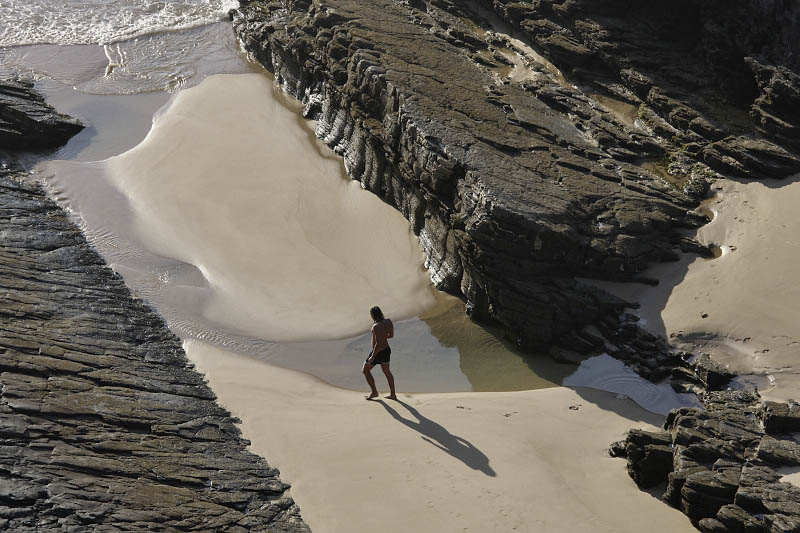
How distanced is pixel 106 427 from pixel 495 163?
800 cm

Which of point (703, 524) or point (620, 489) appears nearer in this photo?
point (703, 524)

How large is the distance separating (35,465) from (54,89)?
619 inches

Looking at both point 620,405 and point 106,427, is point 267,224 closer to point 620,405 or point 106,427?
point 106,427

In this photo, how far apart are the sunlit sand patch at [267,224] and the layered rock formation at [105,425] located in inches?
74.7

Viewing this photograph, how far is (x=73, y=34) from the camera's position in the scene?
2512 centimetres

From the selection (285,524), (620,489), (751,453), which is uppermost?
(751,453)

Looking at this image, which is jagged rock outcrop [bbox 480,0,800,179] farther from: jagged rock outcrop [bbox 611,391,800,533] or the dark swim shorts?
the dark swim shorts

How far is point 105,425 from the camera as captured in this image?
10.2 meters

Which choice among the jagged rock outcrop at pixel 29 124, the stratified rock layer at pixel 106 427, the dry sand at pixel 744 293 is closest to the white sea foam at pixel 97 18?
the jagged rock outcrop at pixel 29 124

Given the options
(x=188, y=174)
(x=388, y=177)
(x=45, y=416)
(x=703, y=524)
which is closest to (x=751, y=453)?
(x=703, y=524)

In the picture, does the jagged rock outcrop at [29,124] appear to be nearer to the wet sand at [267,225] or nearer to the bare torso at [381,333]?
the wet sand at [267,225]

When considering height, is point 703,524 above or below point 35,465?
above

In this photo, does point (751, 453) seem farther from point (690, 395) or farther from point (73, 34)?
point (73, 34)

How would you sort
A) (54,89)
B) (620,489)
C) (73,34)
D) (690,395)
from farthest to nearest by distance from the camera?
1. (73,34)
2. (54,89)
3. (690,395)
4. (620,489)
